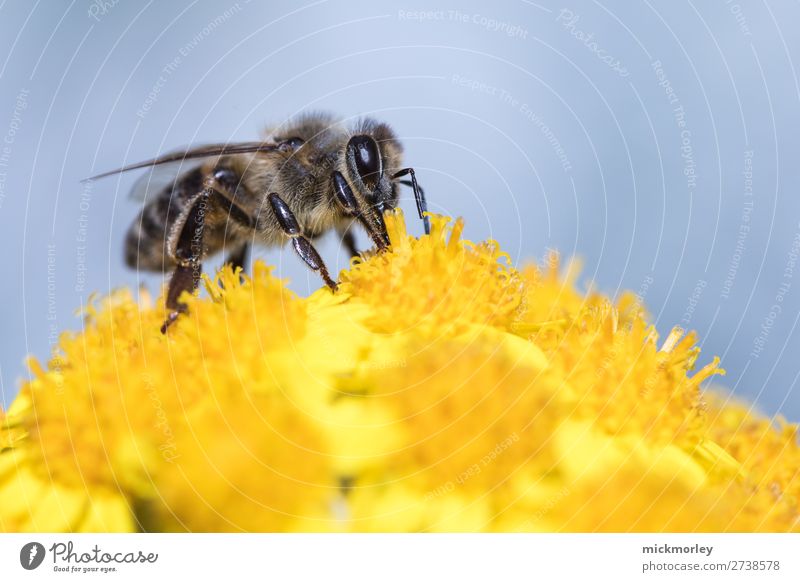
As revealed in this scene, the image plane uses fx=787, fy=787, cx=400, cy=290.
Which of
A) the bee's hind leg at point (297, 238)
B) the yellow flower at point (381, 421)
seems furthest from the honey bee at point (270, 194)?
the yellow flower at point (381, 421)

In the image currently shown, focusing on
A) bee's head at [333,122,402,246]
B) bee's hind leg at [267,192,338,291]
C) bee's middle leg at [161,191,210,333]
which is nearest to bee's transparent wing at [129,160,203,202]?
bee's middle leg at [161,191,210,333]

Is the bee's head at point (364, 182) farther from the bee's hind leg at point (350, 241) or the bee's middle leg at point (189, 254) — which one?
the bee's middle leg at point (189, 254)

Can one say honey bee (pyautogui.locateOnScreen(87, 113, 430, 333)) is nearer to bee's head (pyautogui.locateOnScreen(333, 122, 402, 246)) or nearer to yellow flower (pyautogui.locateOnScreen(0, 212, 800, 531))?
bee's head (pyautogui.locateOnScreen(333, 122, 402, 246))

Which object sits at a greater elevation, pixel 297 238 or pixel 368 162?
pixel 368 162

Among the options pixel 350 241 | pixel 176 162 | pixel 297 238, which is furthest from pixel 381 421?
pixel 176 162

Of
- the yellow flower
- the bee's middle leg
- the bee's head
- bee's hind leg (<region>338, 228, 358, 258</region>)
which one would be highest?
the bee's head

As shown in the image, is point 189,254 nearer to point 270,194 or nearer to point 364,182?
point 270,194
